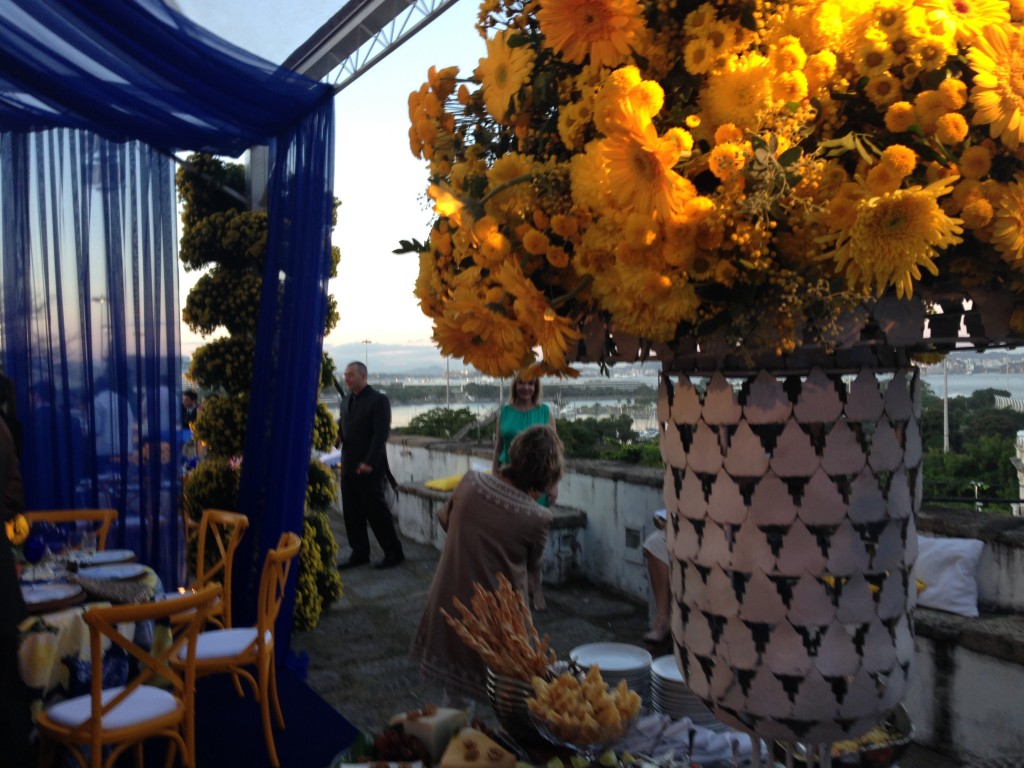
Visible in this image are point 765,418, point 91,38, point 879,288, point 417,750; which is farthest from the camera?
point 91,38

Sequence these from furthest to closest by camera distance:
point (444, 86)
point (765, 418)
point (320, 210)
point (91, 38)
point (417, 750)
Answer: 1. point (320, 210)
2. point (91, 38)
3. point (417, 750)
4. point (444, 86)
5. point (765, 418)

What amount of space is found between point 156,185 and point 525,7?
400cm

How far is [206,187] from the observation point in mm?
5105

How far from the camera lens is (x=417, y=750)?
4.43 feet

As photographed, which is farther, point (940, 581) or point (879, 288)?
point (940, 581)

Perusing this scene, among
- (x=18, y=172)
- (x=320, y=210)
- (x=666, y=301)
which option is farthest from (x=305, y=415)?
(x=666, y=301)

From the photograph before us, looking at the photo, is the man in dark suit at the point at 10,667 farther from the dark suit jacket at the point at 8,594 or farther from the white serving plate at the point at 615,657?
the white serving plate at the point at 615,657

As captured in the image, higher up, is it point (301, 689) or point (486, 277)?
point (486, 277)

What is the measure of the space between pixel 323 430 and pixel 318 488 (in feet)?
1.23

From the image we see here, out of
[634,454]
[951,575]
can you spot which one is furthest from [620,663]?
[634,454]

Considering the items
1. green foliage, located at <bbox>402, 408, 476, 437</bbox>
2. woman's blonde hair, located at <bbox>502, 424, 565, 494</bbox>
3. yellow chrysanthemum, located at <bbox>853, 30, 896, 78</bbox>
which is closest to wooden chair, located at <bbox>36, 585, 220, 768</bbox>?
woman's blonde hair, located at <bbox>502, 424, 565, 494</bbox>

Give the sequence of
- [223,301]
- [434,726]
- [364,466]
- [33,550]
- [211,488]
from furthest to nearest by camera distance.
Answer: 1. [364,466]
2. [223,301]
3. [211,488]
4. [33,550]
5. [434,726]

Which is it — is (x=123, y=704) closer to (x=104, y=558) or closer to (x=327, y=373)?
(x=104, y=558)

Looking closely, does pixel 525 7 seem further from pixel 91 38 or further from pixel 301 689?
pixel 301 689
